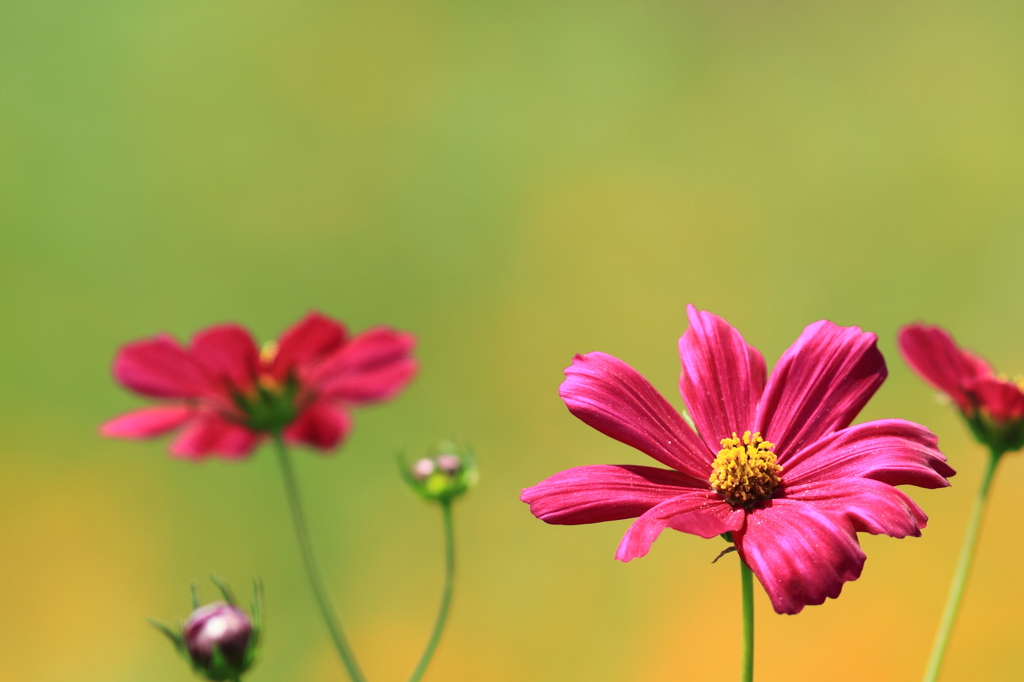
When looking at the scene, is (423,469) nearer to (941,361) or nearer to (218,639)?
(218,639)

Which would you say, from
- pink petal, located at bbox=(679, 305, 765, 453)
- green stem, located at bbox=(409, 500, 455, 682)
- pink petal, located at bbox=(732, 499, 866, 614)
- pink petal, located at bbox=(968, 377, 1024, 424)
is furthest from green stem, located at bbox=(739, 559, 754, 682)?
pink petal, located at bbox=(968, 377, 1024, 424)

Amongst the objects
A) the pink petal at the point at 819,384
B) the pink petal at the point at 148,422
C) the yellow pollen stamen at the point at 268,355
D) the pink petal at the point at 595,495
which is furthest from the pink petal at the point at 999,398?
the pink petal at the point at 148,422

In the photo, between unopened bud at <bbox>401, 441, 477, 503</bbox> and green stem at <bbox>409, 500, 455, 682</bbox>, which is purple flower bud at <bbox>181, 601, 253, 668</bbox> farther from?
unopened bud at <bbox>401, 441, 477, 503</bbox>

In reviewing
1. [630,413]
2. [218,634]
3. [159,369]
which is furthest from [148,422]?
[630,413]

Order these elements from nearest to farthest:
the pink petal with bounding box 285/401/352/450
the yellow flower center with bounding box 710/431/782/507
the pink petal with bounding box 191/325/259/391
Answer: the yellow flower center with bounding box 710/431/782/507 < the pink petal with bounding box 191/325/259/391 < the pink petal with bounding box 285/401/352/450

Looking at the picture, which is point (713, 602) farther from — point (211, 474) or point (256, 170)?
point (256, 170)

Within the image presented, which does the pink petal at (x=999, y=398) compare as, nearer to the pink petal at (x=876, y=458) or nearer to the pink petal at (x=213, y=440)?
the pink petal at (x=876, y=458)
